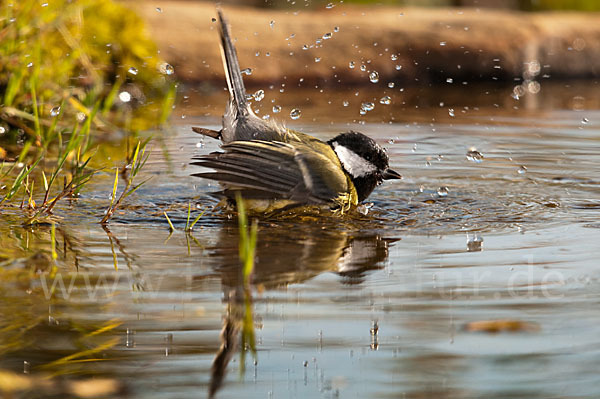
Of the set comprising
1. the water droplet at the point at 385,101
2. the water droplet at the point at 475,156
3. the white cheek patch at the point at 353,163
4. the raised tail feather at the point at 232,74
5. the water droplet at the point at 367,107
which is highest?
the raised tail feather at the point at 232,74

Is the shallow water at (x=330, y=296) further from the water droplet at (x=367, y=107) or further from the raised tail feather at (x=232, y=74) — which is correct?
the water droplet at (x=367, y=107)

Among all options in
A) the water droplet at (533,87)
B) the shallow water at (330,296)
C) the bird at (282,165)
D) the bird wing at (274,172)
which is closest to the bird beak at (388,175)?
the bird at (282,165)

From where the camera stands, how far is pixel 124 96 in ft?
30.6

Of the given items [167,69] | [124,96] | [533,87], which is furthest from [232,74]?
[533,87]

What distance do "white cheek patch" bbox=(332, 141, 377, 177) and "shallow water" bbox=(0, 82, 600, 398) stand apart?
0.20m

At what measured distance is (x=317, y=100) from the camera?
363 inches

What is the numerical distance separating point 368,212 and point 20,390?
254 cm

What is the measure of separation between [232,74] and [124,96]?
4.87 metres

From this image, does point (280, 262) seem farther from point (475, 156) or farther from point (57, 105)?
point (57, 105)

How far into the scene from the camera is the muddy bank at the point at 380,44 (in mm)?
10297

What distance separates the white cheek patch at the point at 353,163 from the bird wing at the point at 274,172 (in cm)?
22

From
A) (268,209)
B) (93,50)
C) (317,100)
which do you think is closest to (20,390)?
(268,209)

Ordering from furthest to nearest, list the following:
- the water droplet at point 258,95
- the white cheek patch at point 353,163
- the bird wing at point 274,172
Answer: the water droplet at point 258,95 → the white cheek patch at point 353,163 → the bird wing at point 274,172

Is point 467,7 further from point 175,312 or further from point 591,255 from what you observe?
point 175,312
